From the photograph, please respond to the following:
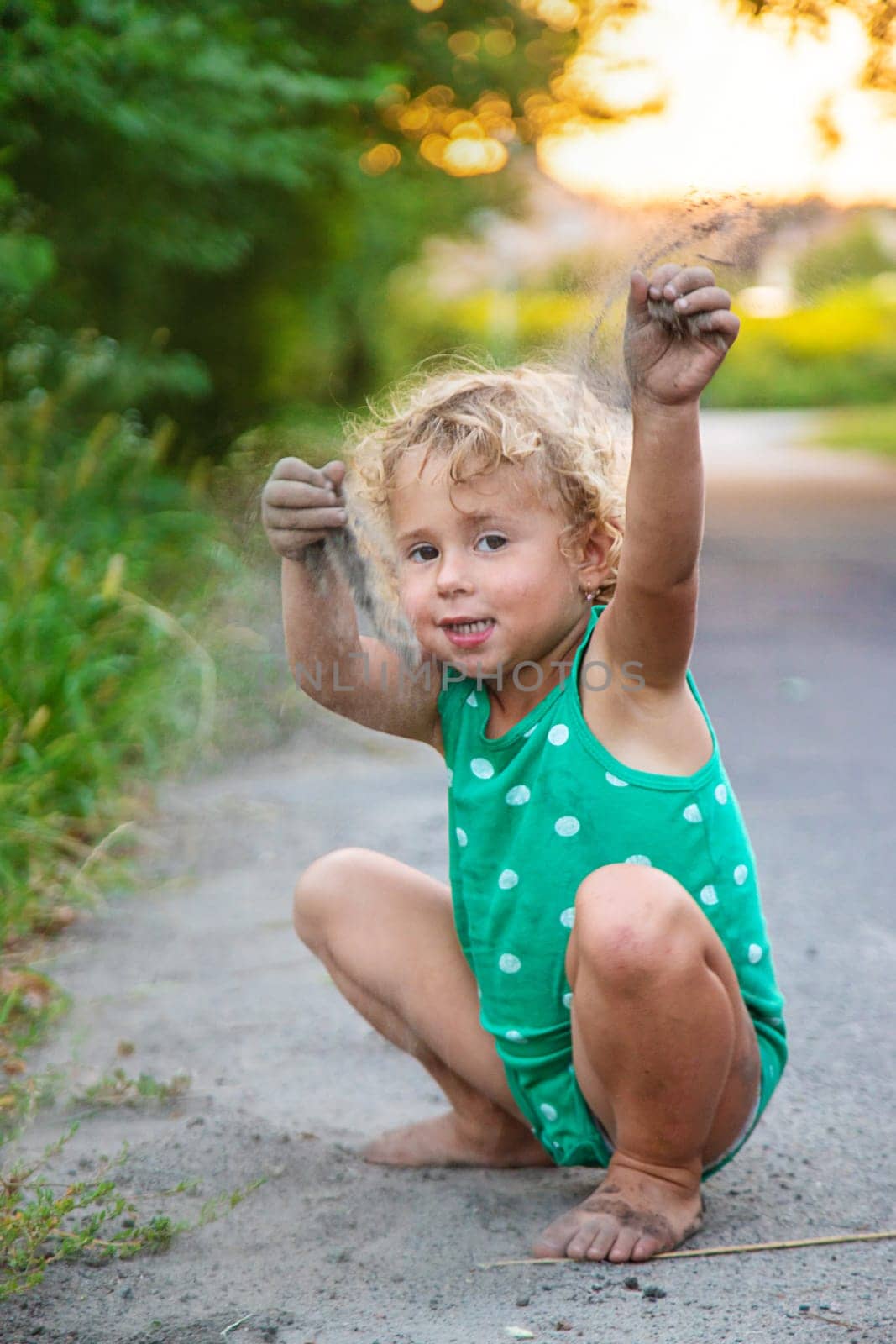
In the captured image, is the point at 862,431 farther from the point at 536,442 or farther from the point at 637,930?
the point at 637,930

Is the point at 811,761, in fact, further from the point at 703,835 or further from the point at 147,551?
the point at 703,835

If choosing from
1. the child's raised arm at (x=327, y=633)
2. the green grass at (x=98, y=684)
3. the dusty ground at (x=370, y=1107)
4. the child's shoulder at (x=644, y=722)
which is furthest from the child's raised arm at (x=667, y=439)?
the dusty ground at (x=370, y=1107)

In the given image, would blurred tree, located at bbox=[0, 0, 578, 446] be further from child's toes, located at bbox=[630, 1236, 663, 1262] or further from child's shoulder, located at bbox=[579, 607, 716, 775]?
child's toes, located at bbox=[630, 1236, 663, 1262]

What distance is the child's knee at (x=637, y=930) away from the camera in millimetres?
1743

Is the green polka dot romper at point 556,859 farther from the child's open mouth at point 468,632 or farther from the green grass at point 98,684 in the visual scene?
the green grass at point 98,684

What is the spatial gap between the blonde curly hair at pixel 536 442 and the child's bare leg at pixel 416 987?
53 centimetres

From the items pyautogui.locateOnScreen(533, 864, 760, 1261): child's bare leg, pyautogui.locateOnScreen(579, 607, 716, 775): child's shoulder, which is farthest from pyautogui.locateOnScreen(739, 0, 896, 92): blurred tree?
pyautogui.locateOnScreen(533, 864, 760, 1261): child's bare leg

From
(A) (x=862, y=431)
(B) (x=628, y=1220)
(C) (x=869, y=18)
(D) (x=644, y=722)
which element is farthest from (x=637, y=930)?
(A) (x=862, y=431)

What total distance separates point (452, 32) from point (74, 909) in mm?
4037

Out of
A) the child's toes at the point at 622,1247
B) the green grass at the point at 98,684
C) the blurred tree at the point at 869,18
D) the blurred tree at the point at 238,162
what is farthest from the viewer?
the blurred tree at the point at 238,162

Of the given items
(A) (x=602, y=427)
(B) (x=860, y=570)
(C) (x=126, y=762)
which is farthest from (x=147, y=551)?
(B) (x=860, y=570)

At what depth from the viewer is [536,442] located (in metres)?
1.87

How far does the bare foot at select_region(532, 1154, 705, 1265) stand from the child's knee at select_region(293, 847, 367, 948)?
566 millimetres

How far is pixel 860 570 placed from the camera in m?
8.69
